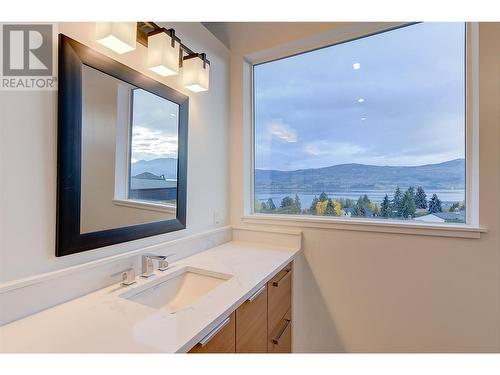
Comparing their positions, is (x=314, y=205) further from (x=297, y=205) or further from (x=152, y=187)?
(x=152, y=187)

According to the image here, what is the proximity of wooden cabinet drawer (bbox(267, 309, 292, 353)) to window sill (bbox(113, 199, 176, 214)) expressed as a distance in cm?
92

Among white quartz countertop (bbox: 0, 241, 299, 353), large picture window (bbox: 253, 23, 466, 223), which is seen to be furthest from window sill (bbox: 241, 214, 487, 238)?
white quartz countertop (bbox: 0, 241, 299, 353)

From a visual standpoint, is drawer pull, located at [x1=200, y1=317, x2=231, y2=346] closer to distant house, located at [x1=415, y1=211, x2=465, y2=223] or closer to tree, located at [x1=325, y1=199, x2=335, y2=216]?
tree, located at [x1=325, y1=199, x2=335, y2=216]

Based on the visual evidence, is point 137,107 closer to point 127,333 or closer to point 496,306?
point 127,333

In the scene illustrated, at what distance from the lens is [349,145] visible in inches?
70.5

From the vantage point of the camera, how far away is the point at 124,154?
48.0 inches

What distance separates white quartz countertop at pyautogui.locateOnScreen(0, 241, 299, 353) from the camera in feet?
2.35

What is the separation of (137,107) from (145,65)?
9.4 inches

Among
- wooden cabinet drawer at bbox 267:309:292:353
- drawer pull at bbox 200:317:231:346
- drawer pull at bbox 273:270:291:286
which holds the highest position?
drawer pull at bbox 200:317:231:346

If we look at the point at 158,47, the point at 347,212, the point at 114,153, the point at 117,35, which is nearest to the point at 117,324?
the point at 114,153

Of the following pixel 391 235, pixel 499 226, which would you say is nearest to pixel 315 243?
pixel 391 235

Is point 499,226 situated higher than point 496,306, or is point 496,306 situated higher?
point 499,226

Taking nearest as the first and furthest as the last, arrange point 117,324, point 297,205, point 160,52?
point 117,324, point 160,52, point 297,205

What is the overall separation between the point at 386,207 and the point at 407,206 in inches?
4.8
